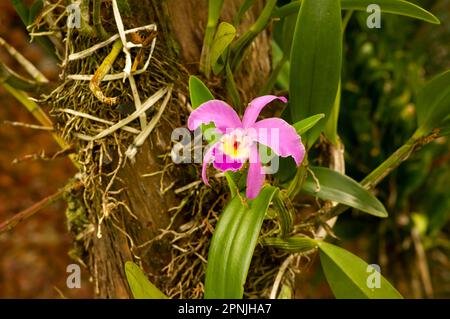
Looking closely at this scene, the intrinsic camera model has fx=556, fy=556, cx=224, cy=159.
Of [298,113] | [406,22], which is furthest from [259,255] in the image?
[406,22]

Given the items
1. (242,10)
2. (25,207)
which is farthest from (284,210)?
(25,207)

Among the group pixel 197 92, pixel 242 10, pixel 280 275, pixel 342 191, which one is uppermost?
pixel 242 10

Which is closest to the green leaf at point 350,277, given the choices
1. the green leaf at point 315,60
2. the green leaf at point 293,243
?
the green leaf at point 293,243

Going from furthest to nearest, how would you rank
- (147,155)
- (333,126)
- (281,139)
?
1. (333,126)
2. (147,155)
3. (281,139)

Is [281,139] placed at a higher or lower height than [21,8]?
lower

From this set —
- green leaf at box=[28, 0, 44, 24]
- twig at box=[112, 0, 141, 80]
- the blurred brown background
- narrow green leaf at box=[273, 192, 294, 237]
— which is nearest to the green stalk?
narrow green leaf at box=[273, 192, 294, 237]

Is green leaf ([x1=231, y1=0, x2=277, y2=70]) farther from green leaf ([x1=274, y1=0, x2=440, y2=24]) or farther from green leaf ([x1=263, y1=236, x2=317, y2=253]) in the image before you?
green leaf ([x1=263, y1=236, x2=317, y2=253])

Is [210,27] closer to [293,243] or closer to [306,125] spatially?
[306,125]
